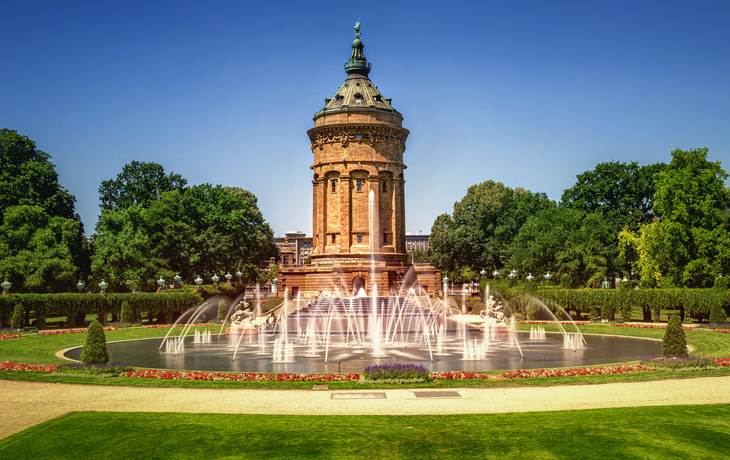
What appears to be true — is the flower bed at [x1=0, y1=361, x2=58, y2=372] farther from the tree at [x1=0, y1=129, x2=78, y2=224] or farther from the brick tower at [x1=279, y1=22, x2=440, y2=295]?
the brick tower at [x1=279, y1=22, x2=440, y2=295]

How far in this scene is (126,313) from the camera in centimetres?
4644

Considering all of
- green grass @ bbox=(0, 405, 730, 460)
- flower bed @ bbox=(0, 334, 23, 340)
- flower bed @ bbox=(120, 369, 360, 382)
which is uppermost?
flower bed @ bbox=(0, 334, 23, 340)

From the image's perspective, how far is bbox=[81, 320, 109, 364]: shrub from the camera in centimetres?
2175

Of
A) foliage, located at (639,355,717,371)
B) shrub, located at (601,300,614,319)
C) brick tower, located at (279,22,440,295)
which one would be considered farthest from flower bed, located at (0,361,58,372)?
brick tower, located at (279,22,440,295)

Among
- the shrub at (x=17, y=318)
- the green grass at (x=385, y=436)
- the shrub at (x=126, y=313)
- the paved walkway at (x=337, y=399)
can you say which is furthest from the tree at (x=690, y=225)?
the shrub at (x=17, y=318)

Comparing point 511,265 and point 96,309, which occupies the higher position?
point 511,265

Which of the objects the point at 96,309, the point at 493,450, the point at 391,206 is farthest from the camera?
the point at 391,206

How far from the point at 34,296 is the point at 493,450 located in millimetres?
38543

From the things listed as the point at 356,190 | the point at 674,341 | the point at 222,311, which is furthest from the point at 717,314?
→ the point at 356,190

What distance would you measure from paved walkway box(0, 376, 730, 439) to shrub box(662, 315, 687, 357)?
2.86 meters

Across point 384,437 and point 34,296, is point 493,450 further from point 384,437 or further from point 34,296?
point 34,296

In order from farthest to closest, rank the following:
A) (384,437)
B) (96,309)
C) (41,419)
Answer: (96,309), (41,419), (384,437)

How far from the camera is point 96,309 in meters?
45.2

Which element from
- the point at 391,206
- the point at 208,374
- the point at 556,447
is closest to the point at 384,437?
the point at 556,447
